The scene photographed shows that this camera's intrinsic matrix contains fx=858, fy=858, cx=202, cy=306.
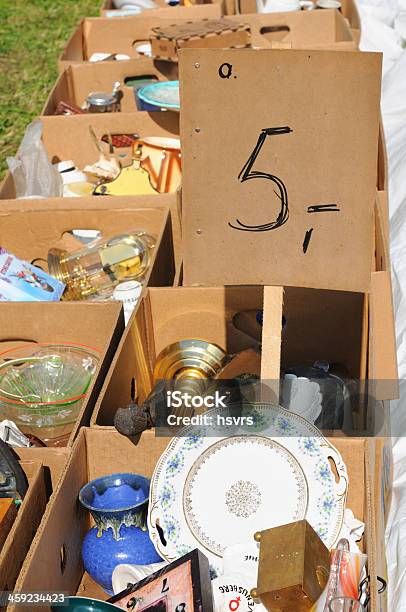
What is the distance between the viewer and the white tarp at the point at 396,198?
1524 mm

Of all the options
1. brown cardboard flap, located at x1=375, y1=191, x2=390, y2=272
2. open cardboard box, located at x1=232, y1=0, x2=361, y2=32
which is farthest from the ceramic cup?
brown cardboard flap, located at x1=375, y1=191, x2=390, y2=272

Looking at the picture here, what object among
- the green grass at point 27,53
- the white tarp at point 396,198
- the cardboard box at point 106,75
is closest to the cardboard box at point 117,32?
the cardboard box at point 106,75

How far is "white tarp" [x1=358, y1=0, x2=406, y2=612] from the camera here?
1524 millimetres

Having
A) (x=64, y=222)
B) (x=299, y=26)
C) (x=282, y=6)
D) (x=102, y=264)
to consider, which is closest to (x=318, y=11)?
(x=299, y=26)

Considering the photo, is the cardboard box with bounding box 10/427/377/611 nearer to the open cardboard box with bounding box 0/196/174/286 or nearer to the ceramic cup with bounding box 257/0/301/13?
the open cardboard box with bounding box 0/196/174/286

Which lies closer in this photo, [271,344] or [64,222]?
[271,344]

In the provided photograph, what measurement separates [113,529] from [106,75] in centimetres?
223

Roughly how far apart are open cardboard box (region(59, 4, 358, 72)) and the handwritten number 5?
2084 mm

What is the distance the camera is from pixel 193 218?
4.41 feet

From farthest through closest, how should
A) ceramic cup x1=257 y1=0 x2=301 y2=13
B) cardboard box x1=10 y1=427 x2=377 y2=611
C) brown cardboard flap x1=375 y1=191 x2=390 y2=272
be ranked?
ceramic cup x1=257 y1=0 x2=301 y2=13 → brown cardboard flap x1=375 y1=191 x2=390 y2=272 → cardboard box x1=10 y1=427 x2=377 y2=611

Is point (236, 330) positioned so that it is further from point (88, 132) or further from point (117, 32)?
point (117, 32)

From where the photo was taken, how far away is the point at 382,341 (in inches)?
61.8

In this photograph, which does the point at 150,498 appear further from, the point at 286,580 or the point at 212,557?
the point at 286,580

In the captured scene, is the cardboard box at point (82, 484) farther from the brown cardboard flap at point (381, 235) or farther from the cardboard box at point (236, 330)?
the brown cardboard flap at point (381, 235)
